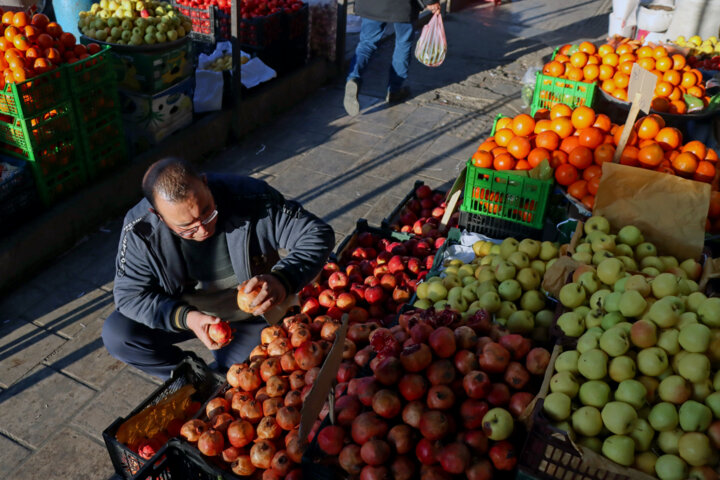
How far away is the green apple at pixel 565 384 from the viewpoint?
88.4 inches

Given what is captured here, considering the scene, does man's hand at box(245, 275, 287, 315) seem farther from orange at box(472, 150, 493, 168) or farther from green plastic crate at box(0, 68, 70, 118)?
green plastic crate at box(0, 68, 70, 118)

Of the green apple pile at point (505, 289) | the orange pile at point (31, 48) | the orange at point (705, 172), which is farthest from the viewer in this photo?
the orange pile at point (31, 48)

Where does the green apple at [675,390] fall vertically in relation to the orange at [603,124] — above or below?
above

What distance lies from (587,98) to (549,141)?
1277 millimetres

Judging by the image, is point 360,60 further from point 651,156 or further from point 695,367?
point 695,367

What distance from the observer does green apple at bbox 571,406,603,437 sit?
2154 millimetres

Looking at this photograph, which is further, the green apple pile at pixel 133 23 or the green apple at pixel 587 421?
the green apple pile at pixel 133 23

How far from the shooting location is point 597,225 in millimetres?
3338

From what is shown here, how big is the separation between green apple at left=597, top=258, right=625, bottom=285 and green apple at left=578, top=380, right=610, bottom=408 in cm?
66

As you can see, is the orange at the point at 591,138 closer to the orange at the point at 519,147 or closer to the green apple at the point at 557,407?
the orange at the point at 519,147

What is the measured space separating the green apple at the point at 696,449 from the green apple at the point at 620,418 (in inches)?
6.5

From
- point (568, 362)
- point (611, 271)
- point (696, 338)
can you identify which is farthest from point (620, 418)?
point (611, 271)

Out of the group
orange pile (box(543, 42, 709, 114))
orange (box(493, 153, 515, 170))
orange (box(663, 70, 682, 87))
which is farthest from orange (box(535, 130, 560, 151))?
orange (box(663, 70, 682, 87))

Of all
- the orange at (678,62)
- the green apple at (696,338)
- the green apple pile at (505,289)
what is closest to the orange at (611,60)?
the orange at (678,62)
